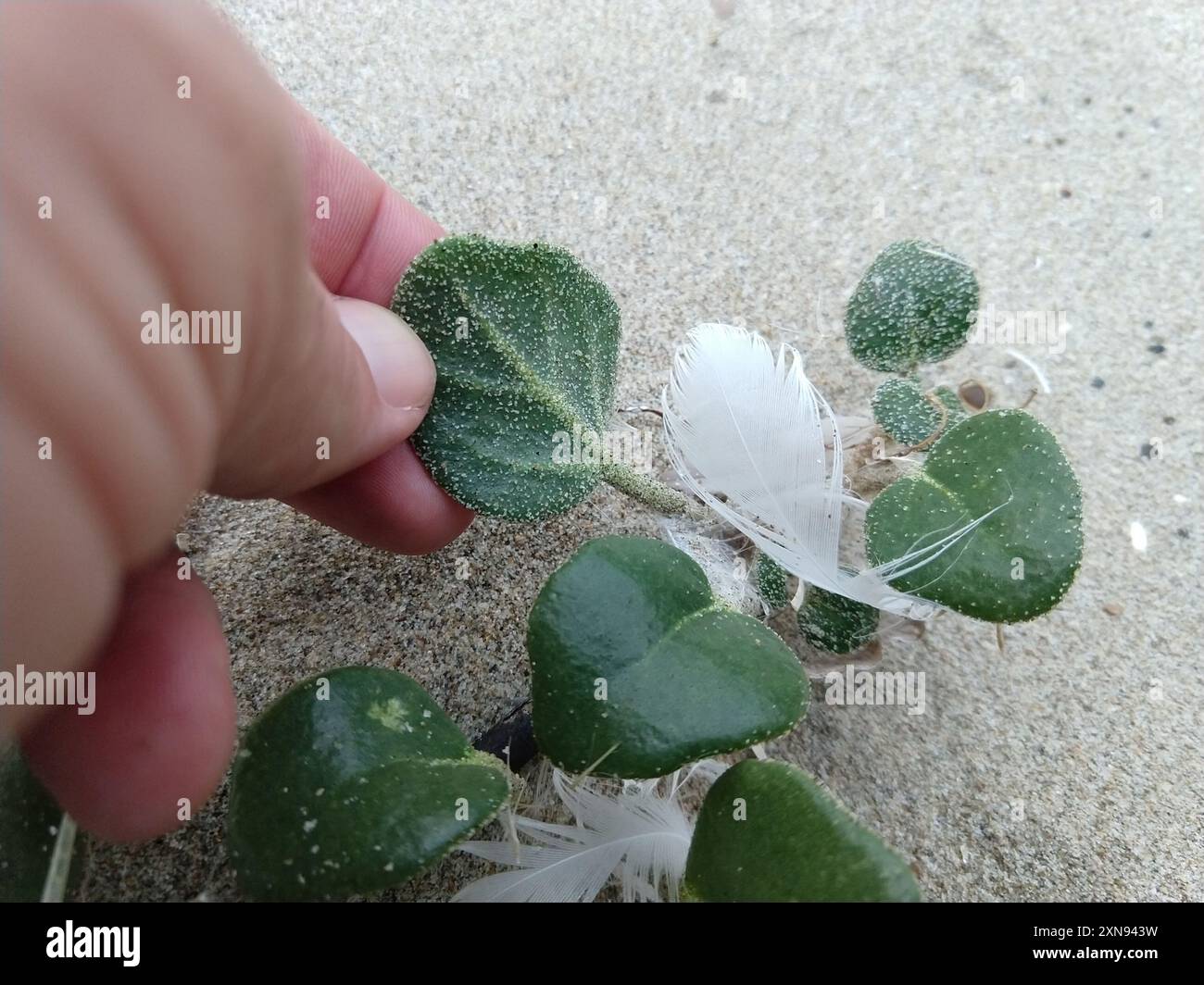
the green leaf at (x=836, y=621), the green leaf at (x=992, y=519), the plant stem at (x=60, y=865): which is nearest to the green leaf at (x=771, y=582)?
the green leaf at (x=836, y=621)

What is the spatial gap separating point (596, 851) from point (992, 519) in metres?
0.38

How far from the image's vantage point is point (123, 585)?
0.44 metres

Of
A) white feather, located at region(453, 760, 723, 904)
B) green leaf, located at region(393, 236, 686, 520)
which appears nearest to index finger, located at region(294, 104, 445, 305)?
green leaf, located at region(393, 236, 686, 520)

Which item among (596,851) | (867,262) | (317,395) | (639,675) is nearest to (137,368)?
(317,395)

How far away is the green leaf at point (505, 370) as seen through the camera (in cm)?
64

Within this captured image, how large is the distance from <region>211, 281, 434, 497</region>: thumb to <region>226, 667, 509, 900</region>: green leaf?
147 millimetres

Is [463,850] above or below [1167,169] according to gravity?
below

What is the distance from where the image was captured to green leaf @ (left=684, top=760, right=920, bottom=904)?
16.9 inches

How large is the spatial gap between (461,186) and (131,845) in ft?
2.48

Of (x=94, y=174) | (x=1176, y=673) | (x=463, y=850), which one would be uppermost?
(x=94, y=174)

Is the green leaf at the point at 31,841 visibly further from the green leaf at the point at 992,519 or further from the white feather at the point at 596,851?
the green leaf at the point at 992,519
